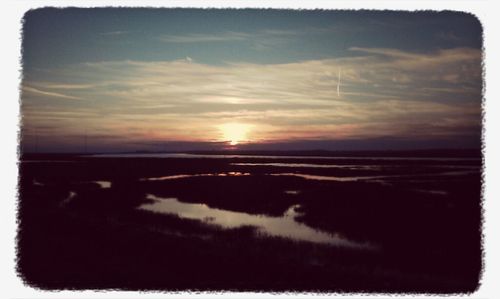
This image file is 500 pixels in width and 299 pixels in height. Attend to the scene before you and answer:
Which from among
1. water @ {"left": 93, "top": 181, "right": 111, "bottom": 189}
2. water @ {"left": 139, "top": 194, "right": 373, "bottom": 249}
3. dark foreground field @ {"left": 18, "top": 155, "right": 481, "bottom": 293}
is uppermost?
dark foreground field @ {"left": 18, "top": 155, "right": 481, "bottom": 293}

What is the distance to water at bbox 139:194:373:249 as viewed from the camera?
9.67m

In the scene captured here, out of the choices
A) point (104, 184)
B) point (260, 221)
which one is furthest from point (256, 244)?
point (104, 184)

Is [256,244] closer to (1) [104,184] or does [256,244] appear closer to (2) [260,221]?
(2) [260,221]

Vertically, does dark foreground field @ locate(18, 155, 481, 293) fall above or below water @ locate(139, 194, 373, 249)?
above

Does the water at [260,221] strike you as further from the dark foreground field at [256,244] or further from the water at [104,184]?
the water at [104,184]

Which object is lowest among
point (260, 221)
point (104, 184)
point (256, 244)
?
point (104, 184)

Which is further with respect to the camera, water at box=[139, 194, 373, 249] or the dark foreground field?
water at box=[139, 194, 373, 249]

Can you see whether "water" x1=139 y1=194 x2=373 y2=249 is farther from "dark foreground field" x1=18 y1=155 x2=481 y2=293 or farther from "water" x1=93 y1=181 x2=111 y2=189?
"water" x1=93 y1=181 x2=111 y2=189

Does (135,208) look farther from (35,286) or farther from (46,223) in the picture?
(35,286)

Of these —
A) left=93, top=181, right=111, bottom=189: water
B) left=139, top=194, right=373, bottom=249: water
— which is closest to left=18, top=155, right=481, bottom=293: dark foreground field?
left=139, top=194, right=373, bottom=249: water

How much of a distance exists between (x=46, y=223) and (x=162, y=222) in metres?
3.32

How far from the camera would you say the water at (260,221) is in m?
9.67

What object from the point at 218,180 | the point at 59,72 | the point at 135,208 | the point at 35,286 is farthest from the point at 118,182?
the point at 35,286

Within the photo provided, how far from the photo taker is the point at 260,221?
10750 millimetres
